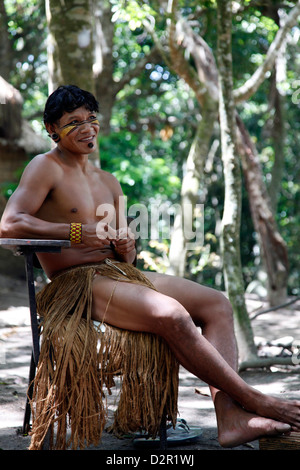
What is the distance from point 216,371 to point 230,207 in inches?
92.1

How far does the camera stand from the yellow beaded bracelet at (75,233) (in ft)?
8.09

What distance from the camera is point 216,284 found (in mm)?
11562

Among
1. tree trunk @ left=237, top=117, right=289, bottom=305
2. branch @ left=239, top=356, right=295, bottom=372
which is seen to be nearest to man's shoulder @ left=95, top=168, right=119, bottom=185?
branch @ left=239, top=356, right=295, bottom=372

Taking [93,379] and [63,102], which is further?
[63,102]

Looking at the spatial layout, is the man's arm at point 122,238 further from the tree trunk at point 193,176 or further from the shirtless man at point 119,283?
the tree trunk at point 193,176

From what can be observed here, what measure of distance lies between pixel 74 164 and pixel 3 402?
1.44m

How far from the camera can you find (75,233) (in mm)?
2471

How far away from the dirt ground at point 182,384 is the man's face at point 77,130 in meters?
1.38

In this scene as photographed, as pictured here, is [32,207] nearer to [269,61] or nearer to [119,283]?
[119,283]

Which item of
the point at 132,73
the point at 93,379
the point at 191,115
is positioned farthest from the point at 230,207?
the point at 191,115

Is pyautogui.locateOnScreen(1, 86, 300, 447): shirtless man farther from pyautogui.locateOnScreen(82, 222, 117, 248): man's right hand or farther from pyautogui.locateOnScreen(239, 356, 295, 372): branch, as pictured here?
pyautogui.locateOnScreen(239, 356, 295, 372): branch
